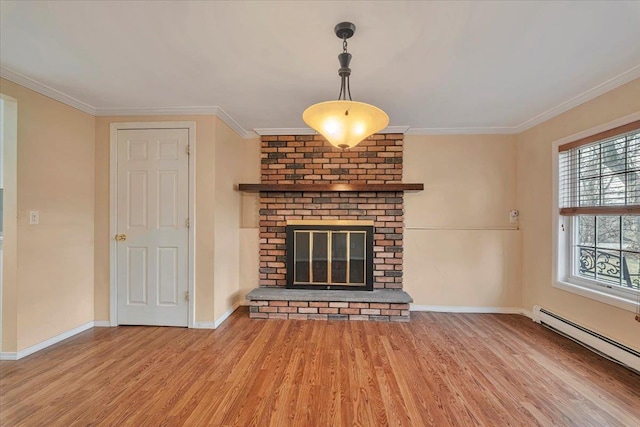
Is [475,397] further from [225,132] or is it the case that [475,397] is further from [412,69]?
[225,132]

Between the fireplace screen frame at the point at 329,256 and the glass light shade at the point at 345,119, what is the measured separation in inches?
77.5

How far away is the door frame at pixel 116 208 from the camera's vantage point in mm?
3014

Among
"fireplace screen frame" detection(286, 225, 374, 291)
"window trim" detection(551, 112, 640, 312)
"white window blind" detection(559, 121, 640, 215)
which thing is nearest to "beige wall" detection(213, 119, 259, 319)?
"fireplace screen frame" detection(286, 225, 374, 291)

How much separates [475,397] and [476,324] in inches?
57.4

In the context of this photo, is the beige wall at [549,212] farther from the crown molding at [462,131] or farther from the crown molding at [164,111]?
the crown molding at [164,111]

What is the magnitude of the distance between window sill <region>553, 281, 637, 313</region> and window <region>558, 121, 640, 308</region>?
4 centimetres

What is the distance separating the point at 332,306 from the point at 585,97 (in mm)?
3146

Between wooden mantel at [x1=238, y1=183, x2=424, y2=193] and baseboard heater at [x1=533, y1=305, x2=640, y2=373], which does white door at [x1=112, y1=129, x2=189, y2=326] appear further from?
baseboard heater at [x1=533, y1=305, x2=640, y2=373]

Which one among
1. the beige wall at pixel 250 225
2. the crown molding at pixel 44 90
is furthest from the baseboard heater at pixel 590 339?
the crown molding at pixel 44 90

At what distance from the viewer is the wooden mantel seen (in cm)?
344

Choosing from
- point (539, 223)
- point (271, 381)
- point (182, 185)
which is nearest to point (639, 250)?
point (539, 223)

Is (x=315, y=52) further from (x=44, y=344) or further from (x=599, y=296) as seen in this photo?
(x=44, y=344)

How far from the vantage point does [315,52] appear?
6.31 ft

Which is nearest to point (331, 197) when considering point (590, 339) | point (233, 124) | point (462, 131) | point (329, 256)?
point (329, 256)
